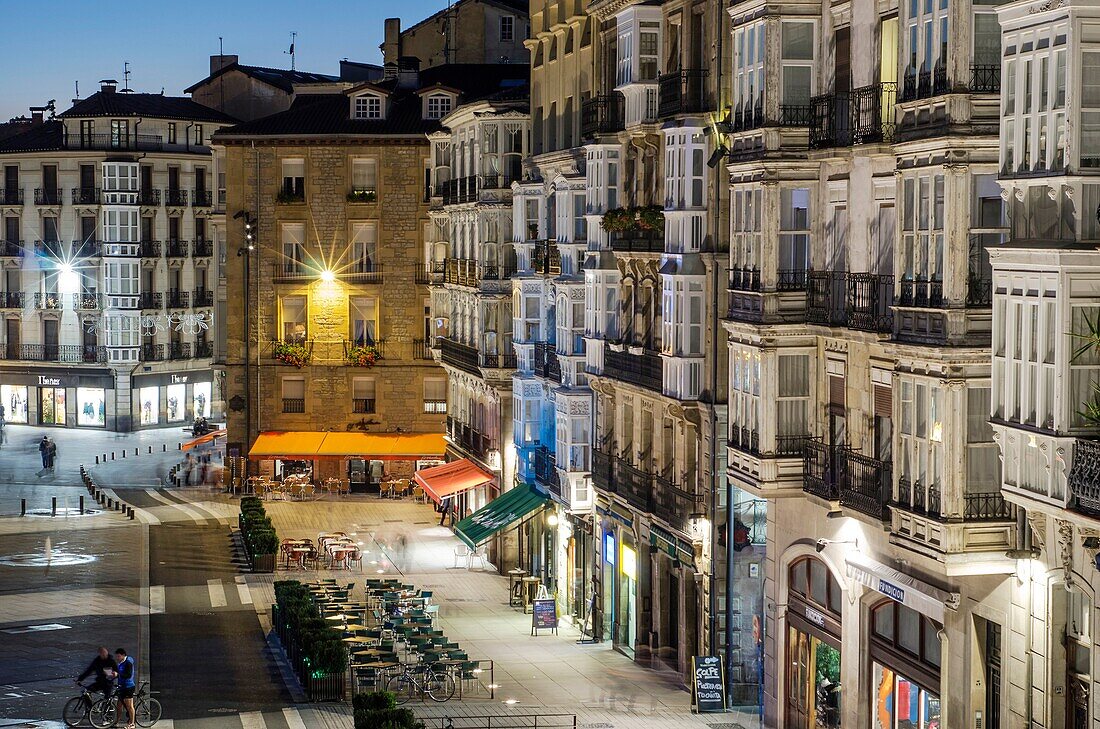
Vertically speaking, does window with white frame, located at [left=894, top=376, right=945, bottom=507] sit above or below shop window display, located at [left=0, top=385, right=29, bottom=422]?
above

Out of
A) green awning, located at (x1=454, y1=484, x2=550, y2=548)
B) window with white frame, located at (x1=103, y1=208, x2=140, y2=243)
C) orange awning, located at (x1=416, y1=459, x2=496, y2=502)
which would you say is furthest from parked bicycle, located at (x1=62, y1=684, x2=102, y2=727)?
window with white frame, located at (x1=103, y1=208, x2=140, y2=243)

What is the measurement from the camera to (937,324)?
28.8m

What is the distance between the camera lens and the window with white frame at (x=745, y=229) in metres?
36.0

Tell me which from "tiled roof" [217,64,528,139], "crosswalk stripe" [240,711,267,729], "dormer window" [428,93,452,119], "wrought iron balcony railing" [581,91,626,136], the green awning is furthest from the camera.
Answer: "dormer window" [428,93,452,119]

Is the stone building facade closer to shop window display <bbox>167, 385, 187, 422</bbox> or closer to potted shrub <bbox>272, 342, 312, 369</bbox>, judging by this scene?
shop window display <bbox>167, 385, 187, 422</bbox>

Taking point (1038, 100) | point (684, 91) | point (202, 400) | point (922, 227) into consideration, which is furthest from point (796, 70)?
point (202, 400)

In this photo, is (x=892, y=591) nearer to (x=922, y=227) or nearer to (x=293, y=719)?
(x=922, y=227)

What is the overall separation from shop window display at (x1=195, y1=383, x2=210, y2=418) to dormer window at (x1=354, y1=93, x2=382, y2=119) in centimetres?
3441

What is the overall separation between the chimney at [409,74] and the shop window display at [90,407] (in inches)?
1246

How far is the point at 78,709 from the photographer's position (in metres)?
39.6

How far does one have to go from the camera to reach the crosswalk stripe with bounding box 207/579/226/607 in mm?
55719

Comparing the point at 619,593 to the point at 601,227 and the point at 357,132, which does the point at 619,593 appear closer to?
the point at 601,227

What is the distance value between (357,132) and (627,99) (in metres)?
39.0

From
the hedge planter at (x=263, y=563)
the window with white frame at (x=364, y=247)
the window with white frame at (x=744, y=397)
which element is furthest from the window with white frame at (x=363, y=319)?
the window with white frame at (x=744, y=397)
